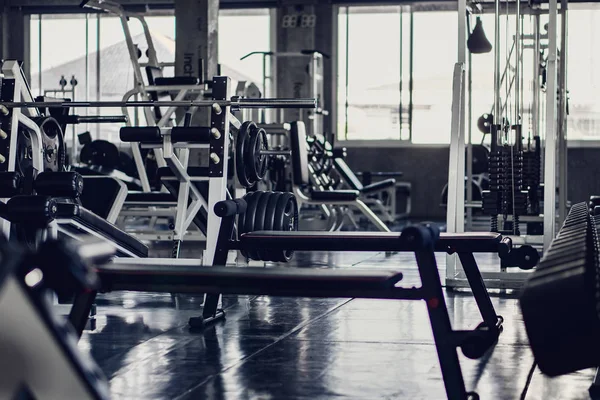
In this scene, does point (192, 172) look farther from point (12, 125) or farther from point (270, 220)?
point (270, 220)

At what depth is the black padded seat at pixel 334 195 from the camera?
7.13 metres

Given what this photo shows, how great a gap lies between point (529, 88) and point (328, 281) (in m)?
9.35

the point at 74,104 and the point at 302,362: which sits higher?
the point at 74,104

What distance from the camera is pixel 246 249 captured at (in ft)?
11.0

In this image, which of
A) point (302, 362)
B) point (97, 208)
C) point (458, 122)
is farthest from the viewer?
point (97, 208)

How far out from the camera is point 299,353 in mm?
2994

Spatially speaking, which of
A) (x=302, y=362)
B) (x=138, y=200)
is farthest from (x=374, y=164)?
(x=302, y=362)

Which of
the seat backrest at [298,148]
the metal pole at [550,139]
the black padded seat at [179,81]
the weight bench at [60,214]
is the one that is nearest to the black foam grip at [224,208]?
the weight bench at [60,214]

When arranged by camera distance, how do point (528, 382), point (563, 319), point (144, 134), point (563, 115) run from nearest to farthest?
1. point (563, 319)
2. point (528, 382)
3. point (144, 134)
4. point (563, 115)

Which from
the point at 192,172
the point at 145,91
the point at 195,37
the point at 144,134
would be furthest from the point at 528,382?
the point at 195,37

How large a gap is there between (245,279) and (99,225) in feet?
5.97

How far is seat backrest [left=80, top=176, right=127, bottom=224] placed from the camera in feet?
19.7

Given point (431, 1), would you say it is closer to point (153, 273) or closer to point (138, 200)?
point (138, 200)

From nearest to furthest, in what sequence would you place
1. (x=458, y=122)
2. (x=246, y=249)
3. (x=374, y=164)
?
(x=246, y=249), (x=458, y=122), (x=374, y=164)
